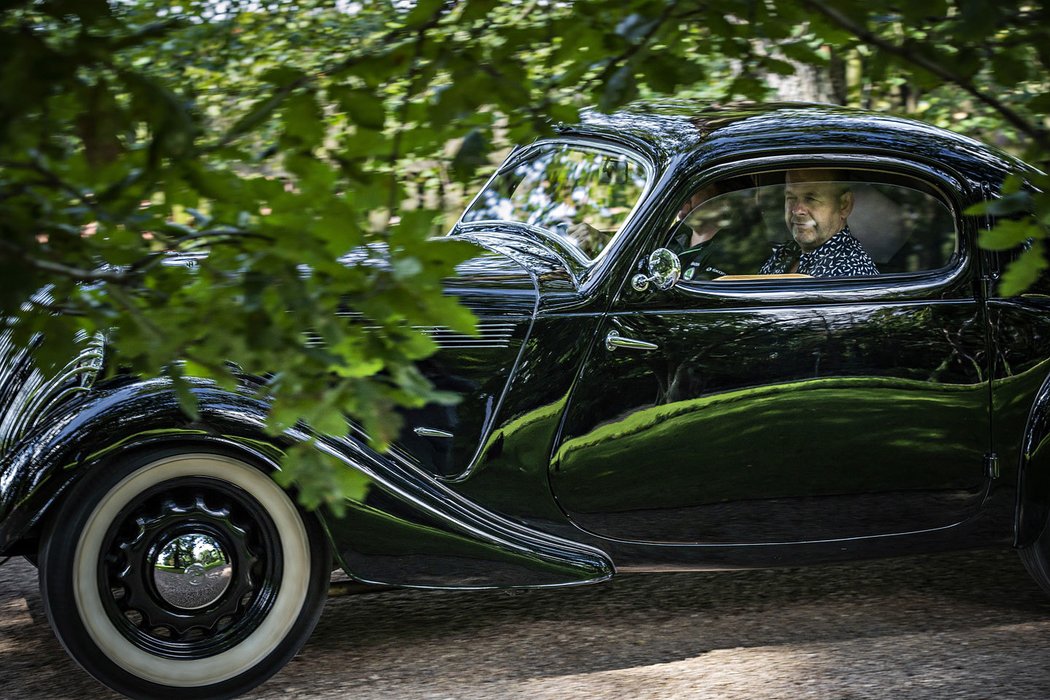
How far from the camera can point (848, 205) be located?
396 cm

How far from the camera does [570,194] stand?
4.22m

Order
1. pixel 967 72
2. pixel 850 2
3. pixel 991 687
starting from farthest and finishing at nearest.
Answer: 1. pixel 991 687
2. pixel 967 72
3. pixel 850 2

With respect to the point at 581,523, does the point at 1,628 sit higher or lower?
lower

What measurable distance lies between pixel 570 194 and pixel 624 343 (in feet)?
2.58

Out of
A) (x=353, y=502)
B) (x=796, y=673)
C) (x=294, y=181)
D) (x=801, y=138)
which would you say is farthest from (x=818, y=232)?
(x=294, y=181)

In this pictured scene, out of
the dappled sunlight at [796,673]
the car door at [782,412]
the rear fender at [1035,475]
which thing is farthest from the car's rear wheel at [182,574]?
the rear fender at [1035,475]

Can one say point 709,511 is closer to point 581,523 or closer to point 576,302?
point 581,523

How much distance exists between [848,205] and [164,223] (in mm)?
2566

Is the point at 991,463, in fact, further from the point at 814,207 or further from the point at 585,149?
the point at 585,149

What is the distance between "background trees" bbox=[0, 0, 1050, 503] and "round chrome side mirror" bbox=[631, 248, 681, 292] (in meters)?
1.30

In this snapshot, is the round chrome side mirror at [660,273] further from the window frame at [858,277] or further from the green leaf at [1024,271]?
the green leaf at [1024,271]

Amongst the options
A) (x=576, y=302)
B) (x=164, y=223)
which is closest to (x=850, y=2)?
(x=164, y=223)

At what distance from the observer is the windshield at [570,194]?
3.95 meters

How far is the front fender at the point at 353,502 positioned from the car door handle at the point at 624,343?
0.63 meters
